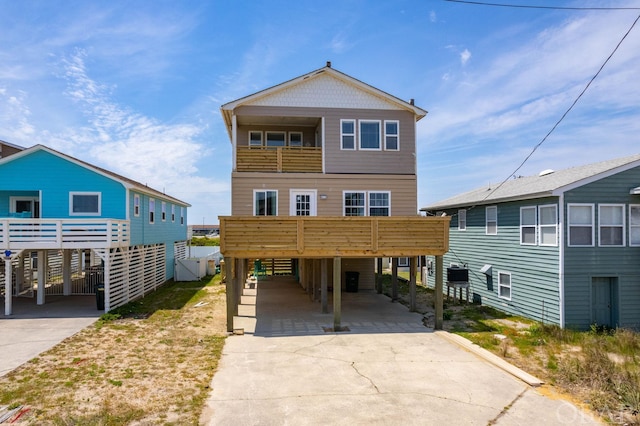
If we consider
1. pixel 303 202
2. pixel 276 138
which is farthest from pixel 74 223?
pixel 276 138

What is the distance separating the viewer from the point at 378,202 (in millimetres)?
16391

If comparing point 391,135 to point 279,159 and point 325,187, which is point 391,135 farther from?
point 279,159

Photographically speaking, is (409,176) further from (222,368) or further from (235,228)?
(222,368)

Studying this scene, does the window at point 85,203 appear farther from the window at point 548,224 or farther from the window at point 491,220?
the window at point 548,224

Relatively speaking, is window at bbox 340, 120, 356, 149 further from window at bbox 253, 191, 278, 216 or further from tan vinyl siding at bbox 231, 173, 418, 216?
window at bbox 253, 191, 278, 216

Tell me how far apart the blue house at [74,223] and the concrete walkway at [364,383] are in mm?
7010

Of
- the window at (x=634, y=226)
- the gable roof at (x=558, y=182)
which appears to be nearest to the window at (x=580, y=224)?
the gable roof at (x=558, y=182)

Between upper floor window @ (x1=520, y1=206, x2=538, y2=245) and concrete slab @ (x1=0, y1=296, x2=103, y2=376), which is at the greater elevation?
upper floor window @ (x1=520, y1=206, x2=538, y2=245)

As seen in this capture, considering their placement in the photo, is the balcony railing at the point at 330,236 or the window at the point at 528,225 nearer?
the balcony railing at the point at 330,236

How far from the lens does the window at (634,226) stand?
43.3 feet

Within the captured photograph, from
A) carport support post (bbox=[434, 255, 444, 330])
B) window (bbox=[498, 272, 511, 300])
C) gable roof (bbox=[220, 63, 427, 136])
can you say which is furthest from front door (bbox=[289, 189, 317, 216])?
window (bbox=[498, 272, 511, 300])

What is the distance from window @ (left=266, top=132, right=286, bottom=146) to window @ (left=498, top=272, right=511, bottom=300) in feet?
36.7

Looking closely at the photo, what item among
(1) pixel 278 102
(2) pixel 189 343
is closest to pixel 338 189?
(1) pixel 278 102

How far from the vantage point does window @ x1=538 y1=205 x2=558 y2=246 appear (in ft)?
43.0
